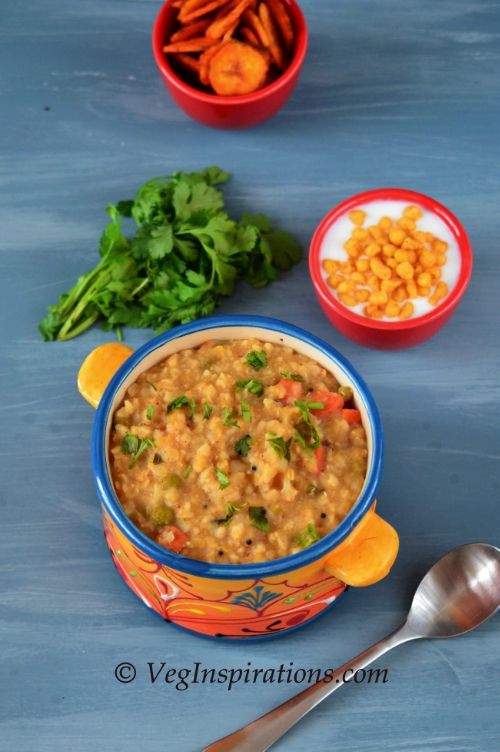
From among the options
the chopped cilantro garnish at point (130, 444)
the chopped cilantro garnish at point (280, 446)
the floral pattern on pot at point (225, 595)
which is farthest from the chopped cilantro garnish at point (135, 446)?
the chopped cilantro garnish at point (280, 446)

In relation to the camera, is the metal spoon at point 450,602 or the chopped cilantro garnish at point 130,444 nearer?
the chopped cilantro garnish at point 130,444

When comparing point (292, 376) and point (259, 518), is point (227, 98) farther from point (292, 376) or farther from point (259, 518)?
point (259, 518)

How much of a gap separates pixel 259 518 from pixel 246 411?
26cm

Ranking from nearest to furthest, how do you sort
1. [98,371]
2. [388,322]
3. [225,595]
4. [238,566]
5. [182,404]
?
[238,566], [225,595], [182,404], [98,371], [388,322]

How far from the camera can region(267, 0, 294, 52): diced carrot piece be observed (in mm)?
3207

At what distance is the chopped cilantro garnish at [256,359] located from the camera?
2641mm

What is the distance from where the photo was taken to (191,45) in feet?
10.4

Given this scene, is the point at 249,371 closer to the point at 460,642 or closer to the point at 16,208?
the point at 460,642

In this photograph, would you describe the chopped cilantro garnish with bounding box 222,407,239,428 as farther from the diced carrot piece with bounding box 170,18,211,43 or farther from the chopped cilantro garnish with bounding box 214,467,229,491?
the diced carrot piece with bounding box 170,18,211,43

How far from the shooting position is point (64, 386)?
3033 millimetres

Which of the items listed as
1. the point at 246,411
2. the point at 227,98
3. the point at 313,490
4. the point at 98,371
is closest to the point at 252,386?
the point at 246,411

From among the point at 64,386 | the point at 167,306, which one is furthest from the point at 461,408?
the point at 64,386

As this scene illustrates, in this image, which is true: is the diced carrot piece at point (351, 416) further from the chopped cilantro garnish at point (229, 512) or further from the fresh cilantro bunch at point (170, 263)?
the fresh cilantro bunch at point (170, 263)

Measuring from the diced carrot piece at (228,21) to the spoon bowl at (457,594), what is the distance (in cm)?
157
